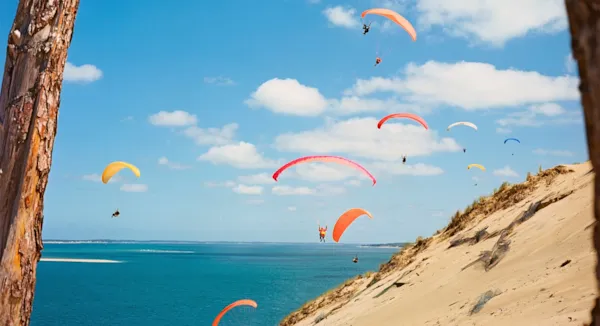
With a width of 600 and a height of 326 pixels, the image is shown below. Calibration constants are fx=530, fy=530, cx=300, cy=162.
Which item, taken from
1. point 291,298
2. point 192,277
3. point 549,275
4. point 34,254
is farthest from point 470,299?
point 192,277

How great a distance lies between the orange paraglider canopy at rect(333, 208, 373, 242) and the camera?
18.9m

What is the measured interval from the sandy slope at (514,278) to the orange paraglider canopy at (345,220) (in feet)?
7.99

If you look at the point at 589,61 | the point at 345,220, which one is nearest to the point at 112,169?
the point at 345,220

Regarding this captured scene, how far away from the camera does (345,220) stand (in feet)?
63.4

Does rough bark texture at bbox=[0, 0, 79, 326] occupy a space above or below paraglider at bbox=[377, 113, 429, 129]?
below

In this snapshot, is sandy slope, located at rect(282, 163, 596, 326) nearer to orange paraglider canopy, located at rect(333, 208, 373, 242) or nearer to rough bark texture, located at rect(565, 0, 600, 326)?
orange paraglider canopy, located at rect(333, 208, 373, 242)

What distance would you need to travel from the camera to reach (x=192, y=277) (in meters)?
128

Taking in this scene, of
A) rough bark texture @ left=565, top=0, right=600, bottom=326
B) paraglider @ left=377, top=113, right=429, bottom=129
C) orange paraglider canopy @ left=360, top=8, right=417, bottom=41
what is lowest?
rough bark texture @ left=565, top=0, right=600, bottom=326

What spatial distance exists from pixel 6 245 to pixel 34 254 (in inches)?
10.3

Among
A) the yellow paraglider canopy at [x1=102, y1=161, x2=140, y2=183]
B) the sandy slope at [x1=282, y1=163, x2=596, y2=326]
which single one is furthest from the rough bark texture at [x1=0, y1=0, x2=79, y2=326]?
the yellow paraglider canopy at [x1=102, y1=161, x2=140, y2=183]

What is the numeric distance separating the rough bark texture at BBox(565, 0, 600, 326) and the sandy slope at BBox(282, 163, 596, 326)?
536 cm

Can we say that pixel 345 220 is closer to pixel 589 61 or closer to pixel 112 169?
pixel 112 169

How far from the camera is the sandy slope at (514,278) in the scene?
770 cm

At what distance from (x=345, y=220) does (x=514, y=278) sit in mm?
9984
